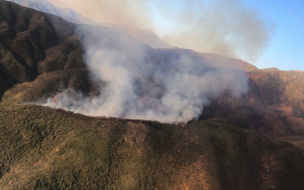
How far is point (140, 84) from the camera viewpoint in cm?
10106

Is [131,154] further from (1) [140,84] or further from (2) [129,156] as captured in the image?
(1) [140,84]

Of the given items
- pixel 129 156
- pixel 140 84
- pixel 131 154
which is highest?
pixel 140 84

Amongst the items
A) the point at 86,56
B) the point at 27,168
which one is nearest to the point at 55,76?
the point at 86,56

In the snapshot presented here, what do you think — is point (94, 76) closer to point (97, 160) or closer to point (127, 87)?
point (127, 87)

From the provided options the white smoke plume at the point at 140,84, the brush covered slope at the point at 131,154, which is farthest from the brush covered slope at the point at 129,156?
the white smoke plume at the point at 140,84

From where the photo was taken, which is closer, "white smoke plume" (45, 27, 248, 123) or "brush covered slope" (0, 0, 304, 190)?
"brush covered slope" (0, 0, 304, 190)

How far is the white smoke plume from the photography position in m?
67.6

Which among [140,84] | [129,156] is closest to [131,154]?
[129,156]

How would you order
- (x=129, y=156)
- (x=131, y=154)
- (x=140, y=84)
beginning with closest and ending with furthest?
(x=129, y=156) < (x=131, y=154) < (x=140, y=84)

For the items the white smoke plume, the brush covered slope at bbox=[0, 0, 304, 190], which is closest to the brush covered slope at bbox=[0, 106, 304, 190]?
the brush covered slope at bbox=[0, 0, 304, 190]

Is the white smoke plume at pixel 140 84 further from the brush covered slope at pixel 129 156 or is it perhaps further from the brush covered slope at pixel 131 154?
the brush covered slope at pixel 129 156

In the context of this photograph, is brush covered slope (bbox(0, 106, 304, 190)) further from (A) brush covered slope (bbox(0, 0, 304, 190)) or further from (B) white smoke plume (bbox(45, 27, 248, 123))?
(B) white smoke plume (bbox(45, 27, 248, 123))

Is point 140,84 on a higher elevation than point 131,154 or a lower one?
higher

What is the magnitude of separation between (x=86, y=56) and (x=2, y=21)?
4196cm
